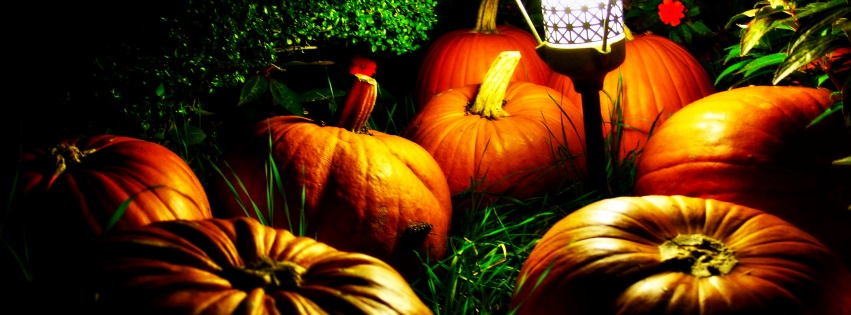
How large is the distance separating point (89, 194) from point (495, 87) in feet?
4.57

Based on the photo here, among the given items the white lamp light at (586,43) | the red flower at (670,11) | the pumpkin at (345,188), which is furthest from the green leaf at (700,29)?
the pumpkin at (345,188)

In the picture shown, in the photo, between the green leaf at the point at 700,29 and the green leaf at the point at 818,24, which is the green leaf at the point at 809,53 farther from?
the green leaf at the point at 700,29

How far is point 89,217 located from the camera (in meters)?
1.64

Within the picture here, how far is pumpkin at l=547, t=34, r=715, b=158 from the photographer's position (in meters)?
2.92

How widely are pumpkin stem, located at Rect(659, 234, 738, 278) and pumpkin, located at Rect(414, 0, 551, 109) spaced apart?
165 centimetres

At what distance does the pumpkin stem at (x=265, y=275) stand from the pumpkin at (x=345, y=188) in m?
0.67

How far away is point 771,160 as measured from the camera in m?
2.11

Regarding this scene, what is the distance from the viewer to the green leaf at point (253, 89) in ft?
8.68

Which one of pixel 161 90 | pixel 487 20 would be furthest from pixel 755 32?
pixel 161 90

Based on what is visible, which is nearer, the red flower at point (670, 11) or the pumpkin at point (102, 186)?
the pumpkin at point (102, 186)

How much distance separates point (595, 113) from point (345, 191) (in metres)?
0.92

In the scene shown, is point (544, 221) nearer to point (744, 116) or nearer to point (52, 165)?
point (744, 116)

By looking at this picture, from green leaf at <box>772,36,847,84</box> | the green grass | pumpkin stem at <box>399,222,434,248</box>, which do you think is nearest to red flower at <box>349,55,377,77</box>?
the green grass

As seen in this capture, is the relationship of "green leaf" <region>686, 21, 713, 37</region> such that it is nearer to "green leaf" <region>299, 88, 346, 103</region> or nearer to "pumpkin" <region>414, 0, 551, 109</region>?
"pumpkin" <region>414, 0, 551, 109</region>
